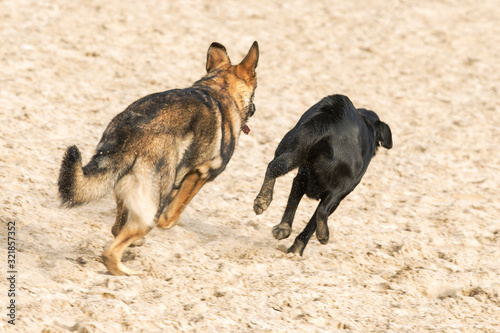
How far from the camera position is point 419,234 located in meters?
6.23

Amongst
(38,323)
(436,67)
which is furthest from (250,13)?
(38,323)

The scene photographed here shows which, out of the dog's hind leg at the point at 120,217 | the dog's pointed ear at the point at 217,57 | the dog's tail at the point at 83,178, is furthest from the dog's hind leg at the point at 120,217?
the dog's pointed ear at the point at 217,57

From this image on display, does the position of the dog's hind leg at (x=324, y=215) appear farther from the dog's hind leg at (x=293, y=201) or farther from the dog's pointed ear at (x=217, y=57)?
the dog's pointed ear at (x=217, y=57)

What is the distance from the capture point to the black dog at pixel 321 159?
512 cm

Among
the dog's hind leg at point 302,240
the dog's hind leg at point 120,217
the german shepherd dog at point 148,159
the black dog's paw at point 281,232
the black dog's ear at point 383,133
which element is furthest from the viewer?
the black dog's ear at point 383,133

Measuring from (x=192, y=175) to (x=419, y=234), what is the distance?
2.36 m

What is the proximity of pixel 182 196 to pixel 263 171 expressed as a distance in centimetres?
215

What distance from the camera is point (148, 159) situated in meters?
4.48

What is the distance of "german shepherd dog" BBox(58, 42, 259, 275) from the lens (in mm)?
4379

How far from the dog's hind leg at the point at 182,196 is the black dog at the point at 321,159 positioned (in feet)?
1.65

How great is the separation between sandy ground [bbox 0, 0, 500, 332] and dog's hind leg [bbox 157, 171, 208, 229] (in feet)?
0.63

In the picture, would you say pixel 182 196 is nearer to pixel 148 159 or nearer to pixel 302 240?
pixel 148 159

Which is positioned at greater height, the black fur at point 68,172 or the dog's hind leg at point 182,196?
the black fur at point 68,172

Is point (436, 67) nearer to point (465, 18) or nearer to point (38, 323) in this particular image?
point (465, 18)
